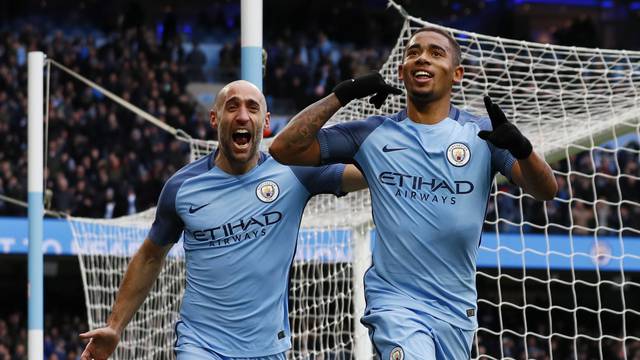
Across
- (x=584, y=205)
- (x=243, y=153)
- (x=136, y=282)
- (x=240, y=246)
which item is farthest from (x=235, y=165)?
(x=584, y=205)

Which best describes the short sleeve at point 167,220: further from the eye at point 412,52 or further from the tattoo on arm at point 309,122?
the eye at point 412,52

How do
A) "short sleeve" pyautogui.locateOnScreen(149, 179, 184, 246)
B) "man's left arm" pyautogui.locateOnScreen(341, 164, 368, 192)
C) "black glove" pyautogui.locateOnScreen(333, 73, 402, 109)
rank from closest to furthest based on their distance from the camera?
1. "black glove" pyautogui.locateOnScreen(333, 73, 402, 109)
2. "man's left arm" pyautogui.locateOnScreen(341, 164, 368, 192)
3. "short sleeve" pyautogui.locateOnScreen(149, 179, 184, 246)

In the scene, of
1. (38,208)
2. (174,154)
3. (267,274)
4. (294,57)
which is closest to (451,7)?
(294,57)

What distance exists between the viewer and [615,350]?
2023 centimetres

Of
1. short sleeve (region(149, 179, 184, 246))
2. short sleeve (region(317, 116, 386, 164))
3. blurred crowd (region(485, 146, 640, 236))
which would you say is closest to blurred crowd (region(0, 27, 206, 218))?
blurred crowd (region(485, 146, 640, 236))

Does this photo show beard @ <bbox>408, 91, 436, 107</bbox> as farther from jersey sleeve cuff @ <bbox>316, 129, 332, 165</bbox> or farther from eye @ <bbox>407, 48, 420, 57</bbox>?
jersey sleeve cuff @ <bbox>316, 129, 332, 165</bbox>

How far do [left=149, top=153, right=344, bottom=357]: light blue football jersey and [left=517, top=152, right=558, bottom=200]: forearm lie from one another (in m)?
1.10

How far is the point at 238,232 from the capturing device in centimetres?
538

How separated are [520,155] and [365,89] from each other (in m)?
0.62

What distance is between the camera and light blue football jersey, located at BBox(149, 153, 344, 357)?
530 cm

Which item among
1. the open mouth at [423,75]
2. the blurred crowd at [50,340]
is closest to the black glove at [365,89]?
the open mouth at [423,75]

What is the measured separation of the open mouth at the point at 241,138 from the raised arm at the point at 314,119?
59cm

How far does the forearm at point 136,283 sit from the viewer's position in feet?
18.6

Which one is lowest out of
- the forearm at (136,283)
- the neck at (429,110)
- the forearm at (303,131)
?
the forearm at (136,283)
